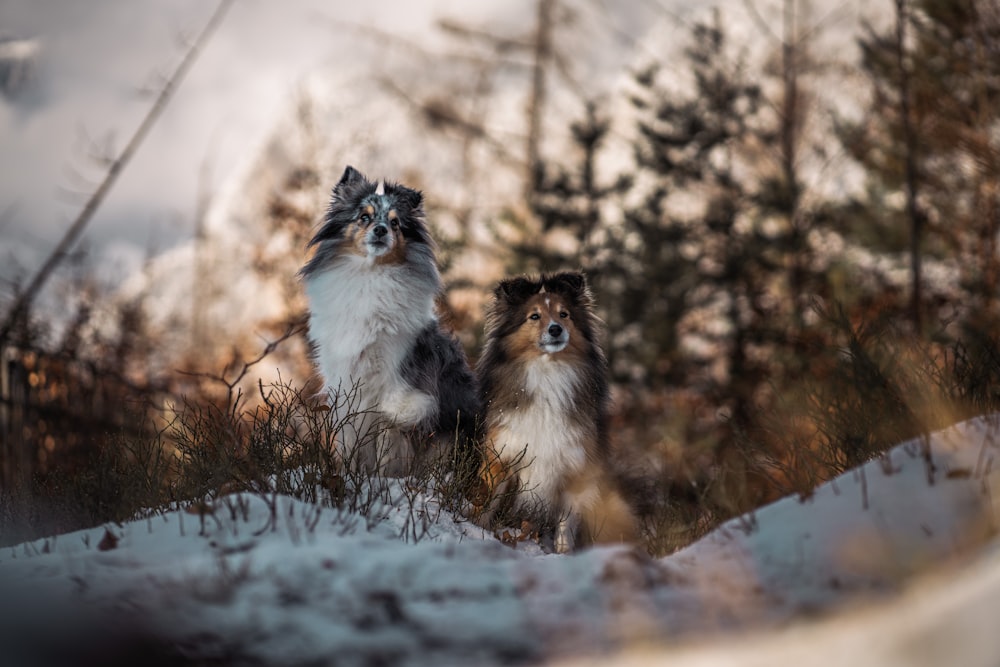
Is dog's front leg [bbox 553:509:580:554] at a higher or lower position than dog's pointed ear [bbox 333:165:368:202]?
lower

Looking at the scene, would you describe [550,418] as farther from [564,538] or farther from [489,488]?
[564,538]

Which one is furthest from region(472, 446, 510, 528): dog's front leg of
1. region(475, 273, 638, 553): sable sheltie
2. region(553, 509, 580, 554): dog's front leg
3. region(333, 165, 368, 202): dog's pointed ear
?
region(333, 165, 368, 202): dog's pointed ear

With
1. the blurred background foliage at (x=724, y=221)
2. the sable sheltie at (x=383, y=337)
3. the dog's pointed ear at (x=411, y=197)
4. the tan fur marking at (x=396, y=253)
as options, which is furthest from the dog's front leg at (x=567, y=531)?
the blurred background foliage at (x=724, y=221)

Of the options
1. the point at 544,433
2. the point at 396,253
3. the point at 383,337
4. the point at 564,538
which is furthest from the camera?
the point at 396,253

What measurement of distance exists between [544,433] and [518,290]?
1.13 m

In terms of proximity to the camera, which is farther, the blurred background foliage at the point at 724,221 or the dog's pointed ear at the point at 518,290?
the blurred background foliage at the point at 724,221

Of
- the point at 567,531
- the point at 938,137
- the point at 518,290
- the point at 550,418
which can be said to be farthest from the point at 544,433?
the point at 938,137

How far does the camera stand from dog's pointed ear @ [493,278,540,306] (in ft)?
19.5

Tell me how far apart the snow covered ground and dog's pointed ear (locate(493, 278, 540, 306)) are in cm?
230

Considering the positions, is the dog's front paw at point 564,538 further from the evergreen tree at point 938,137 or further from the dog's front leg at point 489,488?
the evergreen tree at point 938,137

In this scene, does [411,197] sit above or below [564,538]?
above

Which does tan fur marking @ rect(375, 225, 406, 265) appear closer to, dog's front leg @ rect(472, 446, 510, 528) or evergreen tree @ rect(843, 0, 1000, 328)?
dog's front leg @ rect(472, 446, 510, 528)

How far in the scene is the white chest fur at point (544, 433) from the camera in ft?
17.9

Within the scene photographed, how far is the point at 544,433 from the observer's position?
217 inches
